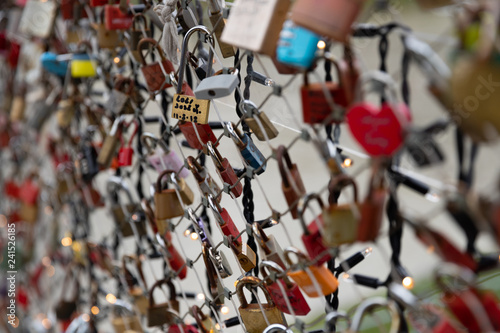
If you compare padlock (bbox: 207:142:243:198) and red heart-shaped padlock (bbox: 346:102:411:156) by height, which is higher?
red heart-shaped padlock (bbox: 346:102:411:156)

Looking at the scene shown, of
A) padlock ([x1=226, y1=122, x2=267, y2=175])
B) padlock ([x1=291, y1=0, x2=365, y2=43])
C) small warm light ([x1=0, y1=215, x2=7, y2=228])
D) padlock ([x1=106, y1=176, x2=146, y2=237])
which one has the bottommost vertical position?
small warm light ([x1=0, y1=215, x2=7, y2=228])

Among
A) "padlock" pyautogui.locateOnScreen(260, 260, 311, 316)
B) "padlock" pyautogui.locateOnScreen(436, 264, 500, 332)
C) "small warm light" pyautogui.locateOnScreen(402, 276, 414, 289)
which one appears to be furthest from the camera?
"padlock" pyautogui.locateOnScreen(260, 260, 311, 316)

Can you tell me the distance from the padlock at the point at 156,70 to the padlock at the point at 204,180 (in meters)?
0.14

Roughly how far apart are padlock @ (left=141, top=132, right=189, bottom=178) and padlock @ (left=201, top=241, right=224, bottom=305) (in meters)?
0.13

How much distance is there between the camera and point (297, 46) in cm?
62

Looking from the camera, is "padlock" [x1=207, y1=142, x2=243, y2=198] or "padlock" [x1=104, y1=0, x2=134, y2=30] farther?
"padlock" [x1=104, y1=0, x2=134, y2=30]

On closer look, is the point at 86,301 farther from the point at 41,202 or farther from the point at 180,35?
the point at 180,35

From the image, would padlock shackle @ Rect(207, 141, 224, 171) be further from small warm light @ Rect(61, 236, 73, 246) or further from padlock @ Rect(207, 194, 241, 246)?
small warm light @ Rect(61, 236, 73, 246)

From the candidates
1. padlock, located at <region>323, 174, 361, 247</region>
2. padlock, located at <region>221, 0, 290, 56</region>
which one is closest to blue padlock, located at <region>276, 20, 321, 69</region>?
padlock, located at <region>221, 0, 290, 56</region>

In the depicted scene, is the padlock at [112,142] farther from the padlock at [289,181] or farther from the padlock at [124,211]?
the padlock at [289,181]

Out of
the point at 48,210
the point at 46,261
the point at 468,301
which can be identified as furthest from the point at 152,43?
the point at 46,261

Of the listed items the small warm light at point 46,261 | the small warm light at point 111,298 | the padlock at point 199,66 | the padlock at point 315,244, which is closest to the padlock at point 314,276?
the padlock at point 315,244

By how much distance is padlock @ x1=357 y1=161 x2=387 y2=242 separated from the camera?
56 centimetres

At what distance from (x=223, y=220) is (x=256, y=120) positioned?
189mm
